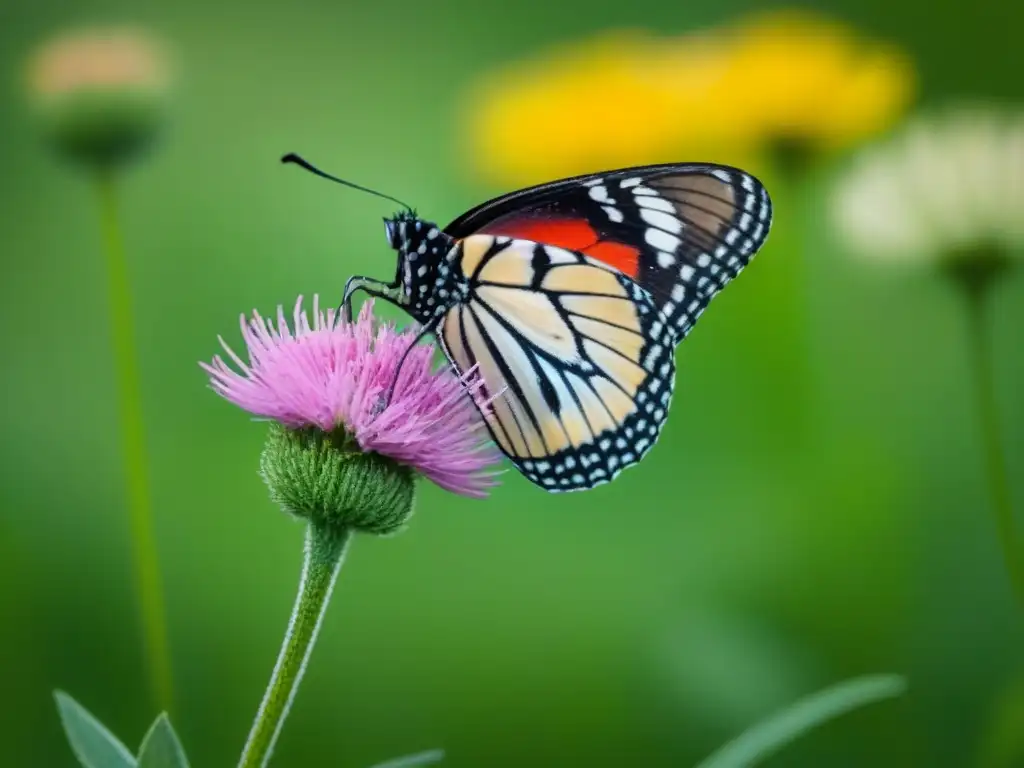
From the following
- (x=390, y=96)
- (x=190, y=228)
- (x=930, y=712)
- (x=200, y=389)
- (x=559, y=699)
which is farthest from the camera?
(x=390, y=96)

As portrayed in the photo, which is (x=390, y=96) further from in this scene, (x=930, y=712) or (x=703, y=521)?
(x=930, y=712)

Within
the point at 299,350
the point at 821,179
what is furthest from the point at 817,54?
the point at 299,350

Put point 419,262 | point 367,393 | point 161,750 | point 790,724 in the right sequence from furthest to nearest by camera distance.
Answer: point 419,262 → point 367,393 → point 790,724 → point 161,750

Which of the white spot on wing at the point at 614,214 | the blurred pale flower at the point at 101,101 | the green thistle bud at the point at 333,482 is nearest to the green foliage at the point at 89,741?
the green thistle bud at the point at 333,482

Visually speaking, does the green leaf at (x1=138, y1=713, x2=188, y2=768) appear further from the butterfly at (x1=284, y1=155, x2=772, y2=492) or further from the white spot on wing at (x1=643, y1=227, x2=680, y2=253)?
the white spot on wing at (x1=643, y1=227, x2=680, y2=253)

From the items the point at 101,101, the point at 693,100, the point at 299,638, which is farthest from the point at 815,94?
the point at 299,638

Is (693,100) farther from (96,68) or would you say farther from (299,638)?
(299,638)
